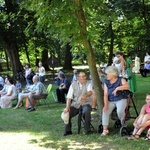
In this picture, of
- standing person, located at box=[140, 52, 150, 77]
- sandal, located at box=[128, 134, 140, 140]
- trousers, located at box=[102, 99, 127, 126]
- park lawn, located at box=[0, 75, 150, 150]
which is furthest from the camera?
standing person, located at box=[140, 52, 150, 77]

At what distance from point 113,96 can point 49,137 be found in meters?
1.57

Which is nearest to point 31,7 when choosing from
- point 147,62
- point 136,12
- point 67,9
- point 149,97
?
point 67,9

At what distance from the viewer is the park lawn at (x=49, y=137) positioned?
563cm

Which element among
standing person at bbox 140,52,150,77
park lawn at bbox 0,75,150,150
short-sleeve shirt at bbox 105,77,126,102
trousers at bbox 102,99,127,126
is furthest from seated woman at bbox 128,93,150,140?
standing person at bbox 140,52,150,77

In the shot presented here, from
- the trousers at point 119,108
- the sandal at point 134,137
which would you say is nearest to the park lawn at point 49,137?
the sandal at point 134,137

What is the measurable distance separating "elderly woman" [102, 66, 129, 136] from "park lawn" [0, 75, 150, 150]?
379 millimetres

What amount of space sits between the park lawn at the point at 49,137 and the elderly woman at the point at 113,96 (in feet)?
1.24

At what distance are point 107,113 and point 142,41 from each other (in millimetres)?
20286

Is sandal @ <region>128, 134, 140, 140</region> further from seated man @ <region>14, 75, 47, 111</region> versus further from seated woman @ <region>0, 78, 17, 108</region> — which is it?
seated woman @ <region>0, 78, 17, 108</region>

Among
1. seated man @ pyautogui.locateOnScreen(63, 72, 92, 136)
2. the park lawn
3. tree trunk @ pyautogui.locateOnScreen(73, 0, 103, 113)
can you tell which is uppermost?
tree trunk @ pyautogui.locateOnScreen(73, 0, 103, 113)

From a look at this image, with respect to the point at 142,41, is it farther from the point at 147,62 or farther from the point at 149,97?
the point at 149,97

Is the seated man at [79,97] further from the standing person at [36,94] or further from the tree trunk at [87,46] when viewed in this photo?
the standing person at [36,94]

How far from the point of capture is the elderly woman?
6.10 m

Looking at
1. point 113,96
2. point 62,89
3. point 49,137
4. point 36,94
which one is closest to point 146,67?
point 62,89
